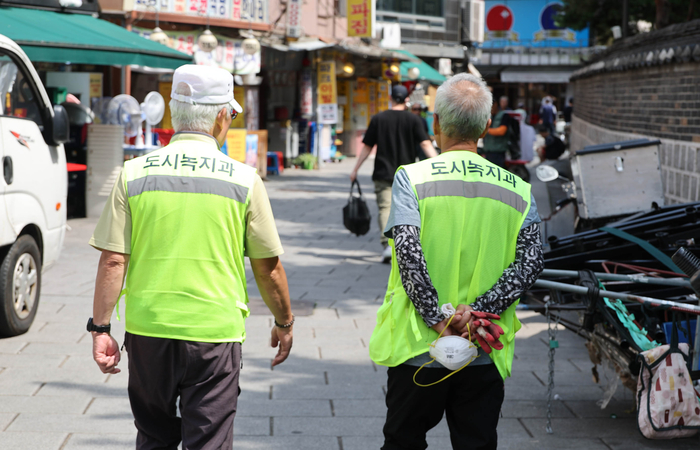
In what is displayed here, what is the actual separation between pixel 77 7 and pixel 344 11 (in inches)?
504

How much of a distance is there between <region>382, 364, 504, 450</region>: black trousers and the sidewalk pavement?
48.2 inches

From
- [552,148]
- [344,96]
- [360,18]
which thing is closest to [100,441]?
[552,148]

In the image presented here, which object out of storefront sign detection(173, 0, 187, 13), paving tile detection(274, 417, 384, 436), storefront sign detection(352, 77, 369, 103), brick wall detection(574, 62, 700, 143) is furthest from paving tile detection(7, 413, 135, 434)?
storefront sign detection(352, 77, 369, 103)

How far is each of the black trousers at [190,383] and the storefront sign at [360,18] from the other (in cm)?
2088

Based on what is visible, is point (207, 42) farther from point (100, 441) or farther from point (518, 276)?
point (518, 276)

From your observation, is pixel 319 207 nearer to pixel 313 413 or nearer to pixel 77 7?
pixel 77 7

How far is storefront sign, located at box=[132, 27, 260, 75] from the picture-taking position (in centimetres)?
1619

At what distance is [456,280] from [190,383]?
948 millimetres

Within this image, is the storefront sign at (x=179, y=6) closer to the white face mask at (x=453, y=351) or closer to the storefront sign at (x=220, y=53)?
the storefront sign at (x=220, y=53)

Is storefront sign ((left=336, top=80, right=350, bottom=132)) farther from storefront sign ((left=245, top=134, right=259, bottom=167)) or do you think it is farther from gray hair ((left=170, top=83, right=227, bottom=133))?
gray hair ((left=170, top=83, right=227, bottom=133))

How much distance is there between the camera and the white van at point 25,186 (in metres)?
5.55

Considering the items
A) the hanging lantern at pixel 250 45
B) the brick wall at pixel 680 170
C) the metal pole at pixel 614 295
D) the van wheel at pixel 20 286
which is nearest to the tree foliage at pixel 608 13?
the hanging lantern at pixel 250 45

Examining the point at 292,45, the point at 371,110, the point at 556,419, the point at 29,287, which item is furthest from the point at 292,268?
the point at 371,110

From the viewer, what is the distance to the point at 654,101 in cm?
998
